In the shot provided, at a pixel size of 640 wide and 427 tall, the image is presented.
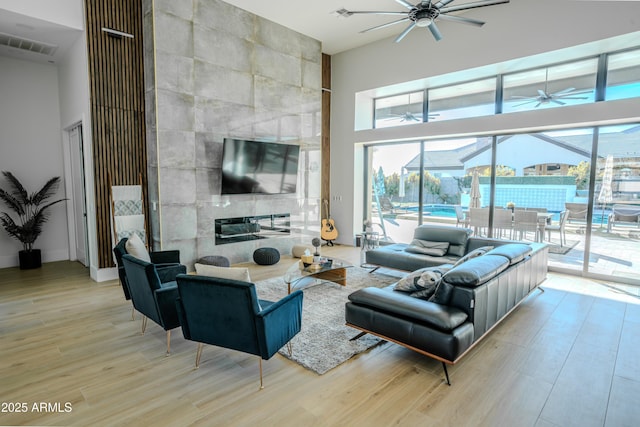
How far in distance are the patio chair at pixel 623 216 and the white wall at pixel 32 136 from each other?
10.1 metres

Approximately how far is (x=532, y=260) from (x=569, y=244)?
252cm

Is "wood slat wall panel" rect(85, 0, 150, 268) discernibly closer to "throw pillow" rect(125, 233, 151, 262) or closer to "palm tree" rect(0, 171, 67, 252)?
"palm tree" rect(0, 171, 67, 252)

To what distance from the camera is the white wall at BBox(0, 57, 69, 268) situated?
6.32 meters

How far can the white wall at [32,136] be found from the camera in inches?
249

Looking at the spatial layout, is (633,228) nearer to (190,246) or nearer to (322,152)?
(322,152)

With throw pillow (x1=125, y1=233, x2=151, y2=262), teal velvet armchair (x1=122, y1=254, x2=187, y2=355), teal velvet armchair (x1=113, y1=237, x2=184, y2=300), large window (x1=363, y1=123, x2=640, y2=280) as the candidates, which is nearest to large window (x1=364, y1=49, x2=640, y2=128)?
large window (x1=363, y1=123, x2=640, y2=280)

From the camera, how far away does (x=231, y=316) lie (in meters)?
2.68

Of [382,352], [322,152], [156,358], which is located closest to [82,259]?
[156,358]

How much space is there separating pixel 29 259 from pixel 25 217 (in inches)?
34.3

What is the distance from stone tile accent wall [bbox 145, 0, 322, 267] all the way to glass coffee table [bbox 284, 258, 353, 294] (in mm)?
2086

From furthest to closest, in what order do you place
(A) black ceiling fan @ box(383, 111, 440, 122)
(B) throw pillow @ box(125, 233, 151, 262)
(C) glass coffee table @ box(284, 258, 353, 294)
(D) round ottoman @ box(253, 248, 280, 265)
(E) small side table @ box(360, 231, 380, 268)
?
(A) black ceiling fan @ box(383, 111, 440, 122) → (D) round ottoman @ box(253, 248, 280, 265) → (E) small side table @ box(360, 231, 380, 268) → (C) glass coffee table @ box(284, 258, 353, 294) → (B) throw pillow @ box(125, 233, 151, 262)

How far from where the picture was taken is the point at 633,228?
211 inches

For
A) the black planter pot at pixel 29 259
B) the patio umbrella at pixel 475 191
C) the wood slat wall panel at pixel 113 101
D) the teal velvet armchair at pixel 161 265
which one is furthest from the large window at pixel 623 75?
the black planter pot at pixel 29 259

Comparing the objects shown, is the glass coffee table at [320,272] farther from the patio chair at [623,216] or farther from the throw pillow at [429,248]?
the patio chair at [623,216]
